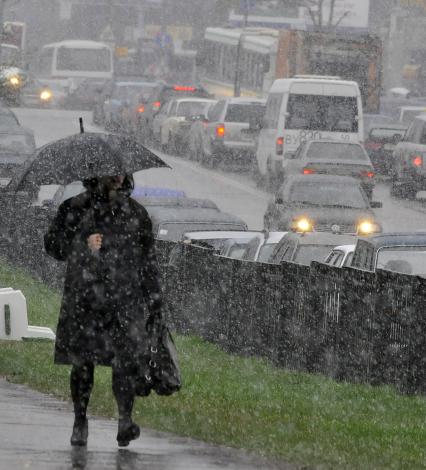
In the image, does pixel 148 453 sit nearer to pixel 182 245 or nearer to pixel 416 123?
pixel 182 245

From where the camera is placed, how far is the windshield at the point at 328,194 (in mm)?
25109

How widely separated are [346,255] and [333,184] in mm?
10041

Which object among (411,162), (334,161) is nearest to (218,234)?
(334,161)

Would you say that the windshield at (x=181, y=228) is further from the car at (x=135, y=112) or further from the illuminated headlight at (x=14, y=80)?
the car at (x=135, y=112)

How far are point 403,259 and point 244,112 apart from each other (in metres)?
26.2

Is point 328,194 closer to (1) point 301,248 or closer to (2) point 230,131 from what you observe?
→ (1) point 301,248

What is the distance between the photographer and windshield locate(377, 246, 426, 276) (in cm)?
1456

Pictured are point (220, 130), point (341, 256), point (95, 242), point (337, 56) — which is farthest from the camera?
point (337, 56)

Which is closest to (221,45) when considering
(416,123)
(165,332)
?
(416,123)

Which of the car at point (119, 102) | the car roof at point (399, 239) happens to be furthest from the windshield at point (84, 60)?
the car roof at point (399, 239)

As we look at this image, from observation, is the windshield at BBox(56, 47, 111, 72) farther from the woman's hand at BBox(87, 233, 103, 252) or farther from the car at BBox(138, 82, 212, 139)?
the woman's hand at BBox(87, 233, 103, 252)

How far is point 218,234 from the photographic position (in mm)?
19375

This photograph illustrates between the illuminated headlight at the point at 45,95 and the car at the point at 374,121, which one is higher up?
the car at the point at 374,121

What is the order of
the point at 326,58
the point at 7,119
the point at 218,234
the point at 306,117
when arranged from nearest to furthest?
the point at 218,234 < the point at 306,117 < the point at 7,119 < the point at 326,58
